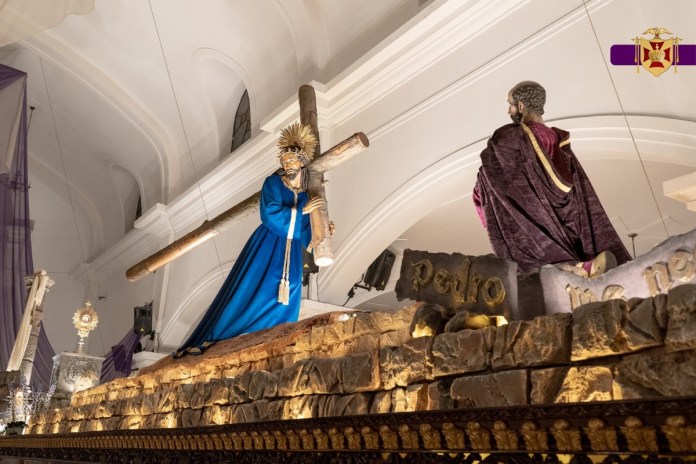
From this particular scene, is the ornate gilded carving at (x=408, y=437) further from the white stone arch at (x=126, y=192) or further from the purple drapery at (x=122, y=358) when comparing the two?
the white stone arch at (x=126, y=192)

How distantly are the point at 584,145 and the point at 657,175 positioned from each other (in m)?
2.77

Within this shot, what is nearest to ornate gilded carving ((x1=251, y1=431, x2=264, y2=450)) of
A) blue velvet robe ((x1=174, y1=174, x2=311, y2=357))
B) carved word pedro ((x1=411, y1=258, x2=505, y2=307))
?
carved word pedro ((x1=411, y1=258, x2=505, y2=307))

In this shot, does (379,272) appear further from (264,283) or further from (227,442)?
(227,442)

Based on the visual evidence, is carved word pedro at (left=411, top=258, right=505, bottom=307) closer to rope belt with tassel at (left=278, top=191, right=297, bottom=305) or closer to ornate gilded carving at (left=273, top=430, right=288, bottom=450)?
ornate gilded carving at (left=273, top=430, right=288, bottom=450)

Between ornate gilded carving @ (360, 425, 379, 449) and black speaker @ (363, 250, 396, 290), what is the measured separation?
6353 mm

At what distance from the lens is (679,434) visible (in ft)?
3.71

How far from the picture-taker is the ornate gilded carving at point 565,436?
1.28m

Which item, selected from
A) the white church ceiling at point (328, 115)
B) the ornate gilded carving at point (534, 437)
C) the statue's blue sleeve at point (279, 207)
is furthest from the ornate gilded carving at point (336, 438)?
the white church ceiling at point (328, 115)

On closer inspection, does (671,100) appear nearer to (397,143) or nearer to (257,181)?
(397,143)

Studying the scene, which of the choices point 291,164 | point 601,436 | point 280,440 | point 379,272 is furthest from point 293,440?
point 379,272

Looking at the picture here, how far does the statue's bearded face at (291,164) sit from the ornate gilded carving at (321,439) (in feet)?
8.90

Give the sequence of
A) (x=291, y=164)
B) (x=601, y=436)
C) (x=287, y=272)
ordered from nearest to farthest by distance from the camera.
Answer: (x=601, y=436) → (x=287, y=272) → (x=291, y=164)

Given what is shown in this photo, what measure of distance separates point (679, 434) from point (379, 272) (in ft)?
23.1

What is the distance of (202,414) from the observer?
9.36ft
